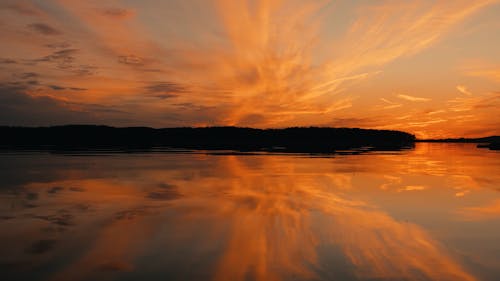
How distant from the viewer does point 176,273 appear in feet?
28.7

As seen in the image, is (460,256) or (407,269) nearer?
(407,269)

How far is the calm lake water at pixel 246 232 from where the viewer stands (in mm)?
9016

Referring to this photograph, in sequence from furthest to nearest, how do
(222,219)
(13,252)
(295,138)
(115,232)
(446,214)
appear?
(295,138) → (446,214) → (222,219) → (115,232) → (13,252)

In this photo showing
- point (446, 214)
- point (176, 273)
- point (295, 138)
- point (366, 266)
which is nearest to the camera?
point (176, 273)

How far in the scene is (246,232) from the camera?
482 inches

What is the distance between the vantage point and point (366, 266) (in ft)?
30.6

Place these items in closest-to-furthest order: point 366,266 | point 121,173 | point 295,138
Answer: point 366,266
point 121,173
point 295,138

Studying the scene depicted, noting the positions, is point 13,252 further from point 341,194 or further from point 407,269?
point 341,194

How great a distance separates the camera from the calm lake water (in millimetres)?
9016

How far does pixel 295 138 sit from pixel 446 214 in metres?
155

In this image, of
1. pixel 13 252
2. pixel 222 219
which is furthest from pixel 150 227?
pixel 13 252

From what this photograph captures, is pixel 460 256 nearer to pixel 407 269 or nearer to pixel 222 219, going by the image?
pixel 407 269

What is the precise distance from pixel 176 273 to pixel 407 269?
4552mm

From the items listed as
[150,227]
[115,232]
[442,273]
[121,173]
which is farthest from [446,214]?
[121,173]
